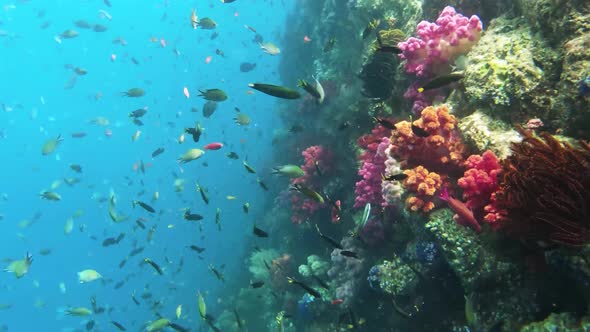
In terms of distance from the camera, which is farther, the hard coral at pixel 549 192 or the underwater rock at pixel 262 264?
the underwater rock at pixel 262 264

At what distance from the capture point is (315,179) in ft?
29.9

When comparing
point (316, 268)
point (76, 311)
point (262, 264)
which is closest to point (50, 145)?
point (76, 311)

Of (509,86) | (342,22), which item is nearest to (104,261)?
(342,22)

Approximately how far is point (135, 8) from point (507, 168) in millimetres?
130381

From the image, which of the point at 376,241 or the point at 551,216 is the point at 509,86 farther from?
the point at 376,241

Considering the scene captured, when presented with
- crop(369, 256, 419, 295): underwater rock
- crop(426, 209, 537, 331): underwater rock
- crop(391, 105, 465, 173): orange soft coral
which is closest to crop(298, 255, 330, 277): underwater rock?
crop(369, 256, 419, 295): underwater rock

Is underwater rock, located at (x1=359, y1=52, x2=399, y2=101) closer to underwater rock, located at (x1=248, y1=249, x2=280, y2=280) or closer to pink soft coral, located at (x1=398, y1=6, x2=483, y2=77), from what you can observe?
pink soft coral, located at (x1=398, y1=6, x2=483, y2=77)

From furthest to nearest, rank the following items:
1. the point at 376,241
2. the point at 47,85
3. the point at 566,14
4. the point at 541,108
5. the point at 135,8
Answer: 1. the point at 47,85
2. the point at 135,8
3. the point at 376,241
4. the point at 541,108
5. the point at 566,14

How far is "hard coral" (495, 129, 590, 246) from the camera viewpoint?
8.60 feet

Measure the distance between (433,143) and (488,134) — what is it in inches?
25.4

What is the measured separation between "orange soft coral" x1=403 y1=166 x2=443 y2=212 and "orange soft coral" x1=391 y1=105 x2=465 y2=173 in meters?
0.32

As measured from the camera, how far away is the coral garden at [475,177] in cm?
291

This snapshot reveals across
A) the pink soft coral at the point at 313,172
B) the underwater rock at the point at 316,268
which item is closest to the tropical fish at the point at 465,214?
the pink soft coral at the point at 313,172

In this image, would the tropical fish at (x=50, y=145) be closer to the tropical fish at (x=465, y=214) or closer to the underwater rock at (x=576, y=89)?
the tropical fish at (x=465, y=214)
